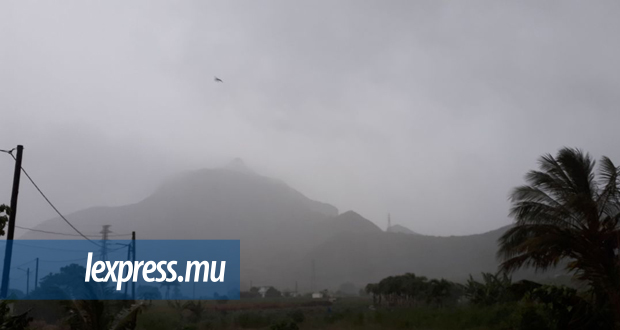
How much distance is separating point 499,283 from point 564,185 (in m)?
20.5

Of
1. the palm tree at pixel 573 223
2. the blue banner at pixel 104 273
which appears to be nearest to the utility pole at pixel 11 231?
the blue banner at pixel 104 273

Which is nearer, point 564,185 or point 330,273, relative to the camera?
point 564,185

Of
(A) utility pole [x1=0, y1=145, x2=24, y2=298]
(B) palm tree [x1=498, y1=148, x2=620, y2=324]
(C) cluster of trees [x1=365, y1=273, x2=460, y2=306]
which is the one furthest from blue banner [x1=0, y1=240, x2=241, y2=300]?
(C) cluster of trees [x1=365, y1=273, x2=460, y2=306]

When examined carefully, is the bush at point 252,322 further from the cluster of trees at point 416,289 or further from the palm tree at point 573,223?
the palm tree at point 573,223

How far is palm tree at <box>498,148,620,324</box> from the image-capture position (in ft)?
42.2

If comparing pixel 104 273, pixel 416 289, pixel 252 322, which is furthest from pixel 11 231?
pixel 416 289

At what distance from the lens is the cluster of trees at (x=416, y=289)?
4063 cm

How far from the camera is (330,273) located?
528 ft

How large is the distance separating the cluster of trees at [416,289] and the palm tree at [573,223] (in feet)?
77.5

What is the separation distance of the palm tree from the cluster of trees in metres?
23.6

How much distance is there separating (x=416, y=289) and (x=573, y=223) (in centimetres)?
3220

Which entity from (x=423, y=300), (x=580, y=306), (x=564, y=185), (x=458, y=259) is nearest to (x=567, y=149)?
(x=564, y=185)

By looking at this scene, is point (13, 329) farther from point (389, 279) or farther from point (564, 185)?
point (389, 279)

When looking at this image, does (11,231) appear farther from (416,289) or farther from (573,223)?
(416,289)
